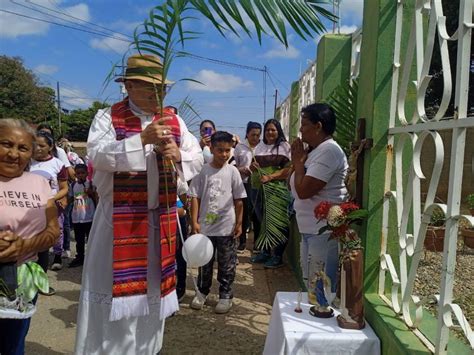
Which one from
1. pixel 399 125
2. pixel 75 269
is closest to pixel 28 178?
pixel 399 125

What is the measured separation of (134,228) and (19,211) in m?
0.62

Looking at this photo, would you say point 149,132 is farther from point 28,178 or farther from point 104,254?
point 104,254

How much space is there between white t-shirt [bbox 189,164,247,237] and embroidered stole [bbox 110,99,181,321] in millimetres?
1308

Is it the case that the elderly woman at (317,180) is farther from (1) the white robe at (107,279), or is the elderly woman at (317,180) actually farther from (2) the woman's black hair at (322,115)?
(1) the white robe at (107,279)

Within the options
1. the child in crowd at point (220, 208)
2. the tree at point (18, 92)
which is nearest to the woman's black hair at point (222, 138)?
the child in crowd at point (220, 208)

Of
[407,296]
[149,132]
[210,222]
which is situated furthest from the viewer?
[210,222]

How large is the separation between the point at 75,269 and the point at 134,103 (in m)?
3.38

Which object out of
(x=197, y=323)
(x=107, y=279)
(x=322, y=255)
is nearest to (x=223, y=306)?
(x=197, y=323)

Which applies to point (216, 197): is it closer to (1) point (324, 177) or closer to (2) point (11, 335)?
(1) point (324, 177)

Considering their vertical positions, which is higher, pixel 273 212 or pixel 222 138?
pixel 222 138

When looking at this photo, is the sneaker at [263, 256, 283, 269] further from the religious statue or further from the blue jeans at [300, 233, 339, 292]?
the religious statue

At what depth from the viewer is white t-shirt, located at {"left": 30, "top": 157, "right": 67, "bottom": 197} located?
4.27 m

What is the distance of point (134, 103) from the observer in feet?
8.04

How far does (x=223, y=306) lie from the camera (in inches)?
150
